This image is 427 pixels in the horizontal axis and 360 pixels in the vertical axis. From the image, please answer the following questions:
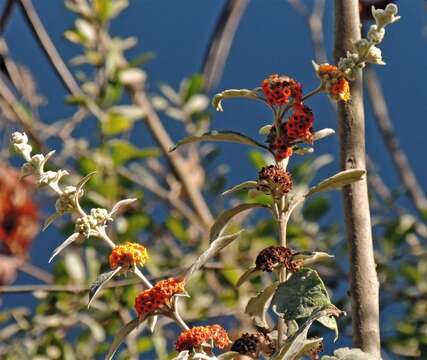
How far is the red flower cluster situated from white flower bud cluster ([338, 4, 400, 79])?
1381 millimetres

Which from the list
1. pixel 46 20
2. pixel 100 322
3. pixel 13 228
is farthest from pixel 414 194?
pixel 46 20

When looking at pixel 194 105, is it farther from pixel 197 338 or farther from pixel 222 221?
pixel 197 338

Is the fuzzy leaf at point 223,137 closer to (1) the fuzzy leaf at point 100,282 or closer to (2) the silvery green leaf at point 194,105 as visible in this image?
(1) the fuzzy leaf at point 100,282

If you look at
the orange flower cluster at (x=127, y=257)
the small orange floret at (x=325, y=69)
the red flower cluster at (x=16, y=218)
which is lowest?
the orange flower cluster at (x=127, y=257)

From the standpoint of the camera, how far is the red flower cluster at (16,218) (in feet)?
6.64

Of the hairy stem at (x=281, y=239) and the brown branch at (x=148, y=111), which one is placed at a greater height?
the brown branch at (x=148, y=111)

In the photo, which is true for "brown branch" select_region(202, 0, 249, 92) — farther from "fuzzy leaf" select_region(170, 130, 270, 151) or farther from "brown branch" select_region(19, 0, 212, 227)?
"fuzzy leaf" select_region(170, 130, 270, 151)

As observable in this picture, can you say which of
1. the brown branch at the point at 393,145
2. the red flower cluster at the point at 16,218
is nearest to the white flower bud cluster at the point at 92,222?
the red flower cluster at the point at 16,218

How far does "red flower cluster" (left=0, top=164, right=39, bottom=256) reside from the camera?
2.03 m

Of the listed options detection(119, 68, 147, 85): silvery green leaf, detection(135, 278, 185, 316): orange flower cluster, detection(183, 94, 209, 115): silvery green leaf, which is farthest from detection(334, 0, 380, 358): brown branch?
detection(183, 94, 209, 115): silvery green leaf

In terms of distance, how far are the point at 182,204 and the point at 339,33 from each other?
146 centimetres

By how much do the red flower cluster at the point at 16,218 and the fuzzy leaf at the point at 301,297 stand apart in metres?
1.38

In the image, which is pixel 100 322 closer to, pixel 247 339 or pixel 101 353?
pixel 101 353

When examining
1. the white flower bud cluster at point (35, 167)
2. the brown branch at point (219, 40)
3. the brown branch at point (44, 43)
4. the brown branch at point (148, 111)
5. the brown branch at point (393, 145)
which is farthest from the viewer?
the brown branch at point (219, 40)
